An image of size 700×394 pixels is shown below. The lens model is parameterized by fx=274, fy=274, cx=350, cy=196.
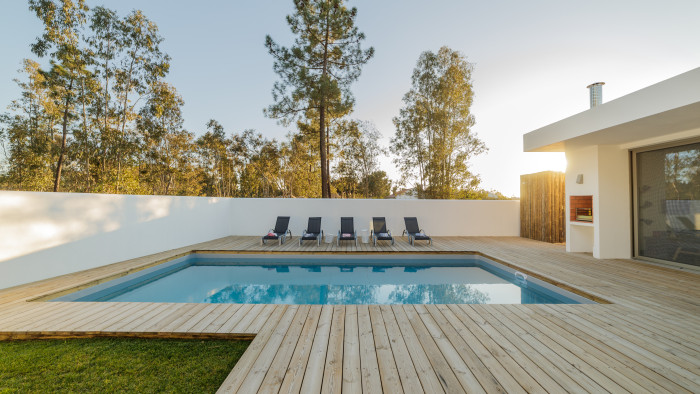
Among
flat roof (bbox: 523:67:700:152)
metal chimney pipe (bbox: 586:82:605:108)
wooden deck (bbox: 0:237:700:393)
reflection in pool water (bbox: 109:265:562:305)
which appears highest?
metal chimney pipe (bbox: 586:82:605:108)

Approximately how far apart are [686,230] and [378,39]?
990 cm

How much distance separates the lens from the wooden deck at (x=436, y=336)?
1739 millimetres

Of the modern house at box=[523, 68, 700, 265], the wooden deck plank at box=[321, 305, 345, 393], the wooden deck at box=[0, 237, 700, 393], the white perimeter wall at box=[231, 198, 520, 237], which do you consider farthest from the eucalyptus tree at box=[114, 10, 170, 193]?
the modern house at box=[523, 68, 700, 265]

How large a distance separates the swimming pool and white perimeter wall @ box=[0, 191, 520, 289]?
2.74 feet

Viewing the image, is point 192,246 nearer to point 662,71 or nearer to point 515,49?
point 515,49

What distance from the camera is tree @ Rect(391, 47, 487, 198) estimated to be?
11961 mm

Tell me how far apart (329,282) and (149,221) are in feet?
13.6

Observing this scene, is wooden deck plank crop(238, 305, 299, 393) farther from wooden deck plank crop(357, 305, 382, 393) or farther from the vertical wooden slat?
the vertical wooden slat

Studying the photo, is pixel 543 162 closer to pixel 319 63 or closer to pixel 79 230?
pixel 319 63

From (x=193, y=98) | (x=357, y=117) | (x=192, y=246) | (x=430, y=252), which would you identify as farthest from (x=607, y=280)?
(x=193, y=98)

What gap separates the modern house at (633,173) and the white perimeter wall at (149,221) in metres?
3.15

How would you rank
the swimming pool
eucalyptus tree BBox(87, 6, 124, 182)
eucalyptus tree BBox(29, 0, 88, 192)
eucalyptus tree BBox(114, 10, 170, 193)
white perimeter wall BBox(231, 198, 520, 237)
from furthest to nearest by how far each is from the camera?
1. eucalyptus tree BBox(114, 10, 170, 193)
2. eucalyptus tree BBox(87, 6, 124, 182)
3. white perimeter wall BBox(231, 198, 520, 237)
4. eucalyptus tree BBox(29, 0, 88, 192)
5. the swimming pool

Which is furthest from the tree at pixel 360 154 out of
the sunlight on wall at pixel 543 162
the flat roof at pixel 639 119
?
the flat roof at pixel 639 119

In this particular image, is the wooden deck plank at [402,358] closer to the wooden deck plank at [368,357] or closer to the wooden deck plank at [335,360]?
the wooden deck plank at [368,357]
